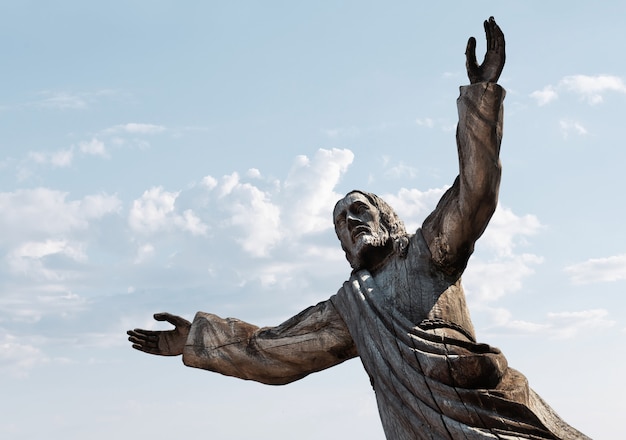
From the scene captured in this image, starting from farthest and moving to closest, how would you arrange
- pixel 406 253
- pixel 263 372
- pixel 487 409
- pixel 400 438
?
pixel 263 372 → pixel 406 253 → pixel 400 438 → pixel 487 409

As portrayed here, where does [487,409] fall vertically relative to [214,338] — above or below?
below

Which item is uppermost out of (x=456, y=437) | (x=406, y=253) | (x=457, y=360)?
(x=406, y=253)

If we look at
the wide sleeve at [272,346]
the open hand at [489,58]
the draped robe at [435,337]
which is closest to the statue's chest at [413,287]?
the draped robe at [435,337]

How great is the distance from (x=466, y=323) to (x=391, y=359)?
24.0 inches

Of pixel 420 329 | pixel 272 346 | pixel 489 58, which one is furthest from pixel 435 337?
pixel 489 58

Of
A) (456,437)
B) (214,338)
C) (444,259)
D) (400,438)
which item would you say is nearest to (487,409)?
(456,437)

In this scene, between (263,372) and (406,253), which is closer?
(406,253)

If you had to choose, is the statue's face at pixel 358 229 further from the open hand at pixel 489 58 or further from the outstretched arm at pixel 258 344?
the open hand at pixel 489 58

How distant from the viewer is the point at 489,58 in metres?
6.93

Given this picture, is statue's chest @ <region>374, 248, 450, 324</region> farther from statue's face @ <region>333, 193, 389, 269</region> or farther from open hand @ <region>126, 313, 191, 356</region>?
open hand @ <region>126, 313, 191, 356</region>

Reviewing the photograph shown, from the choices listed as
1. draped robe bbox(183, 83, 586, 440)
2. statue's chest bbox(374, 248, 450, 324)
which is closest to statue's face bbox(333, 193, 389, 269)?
draped robe bbox(183, 83, 586, 440)

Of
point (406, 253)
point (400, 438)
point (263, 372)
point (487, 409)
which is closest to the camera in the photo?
point (487, 409)

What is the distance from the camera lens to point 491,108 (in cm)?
682

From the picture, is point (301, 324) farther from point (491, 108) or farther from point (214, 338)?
point (491, 108)
